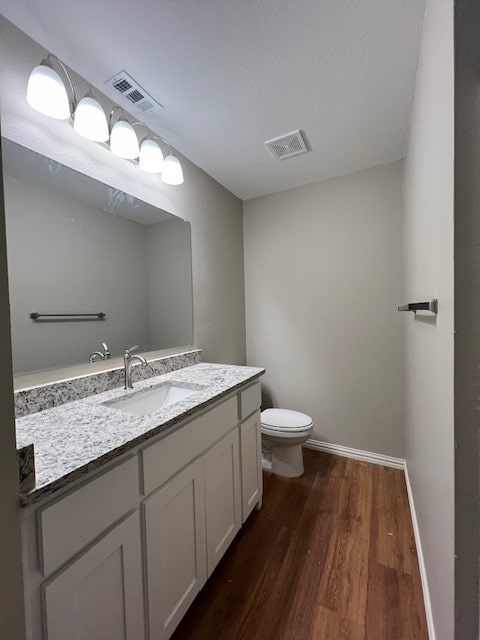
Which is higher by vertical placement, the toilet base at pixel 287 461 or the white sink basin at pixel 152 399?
the white sink basin at pixel 152 399

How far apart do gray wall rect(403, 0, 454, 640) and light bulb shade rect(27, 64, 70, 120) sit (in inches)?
51.1

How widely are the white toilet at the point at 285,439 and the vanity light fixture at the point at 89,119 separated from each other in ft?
6.34

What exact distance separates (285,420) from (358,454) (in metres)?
0.71

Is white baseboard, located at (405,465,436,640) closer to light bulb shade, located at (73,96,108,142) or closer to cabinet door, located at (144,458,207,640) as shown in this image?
cabinet door, located at (144,458,207,640)

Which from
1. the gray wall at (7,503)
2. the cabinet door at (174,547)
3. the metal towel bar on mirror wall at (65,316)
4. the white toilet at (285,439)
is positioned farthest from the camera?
the white toilet at (285,439)

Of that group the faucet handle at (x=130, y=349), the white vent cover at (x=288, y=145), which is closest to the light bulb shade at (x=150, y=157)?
the white vent cover at (x=288, y=145)

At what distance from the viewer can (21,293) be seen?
103cm

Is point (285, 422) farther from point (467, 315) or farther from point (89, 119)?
point (89, 119)

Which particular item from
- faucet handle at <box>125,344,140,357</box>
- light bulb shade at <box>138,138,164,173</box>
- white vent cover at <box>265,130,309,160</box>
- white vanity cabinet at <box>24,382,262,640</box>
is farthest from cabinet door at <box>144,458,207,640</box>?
white vent cover at <box>265,130,309,160</box>

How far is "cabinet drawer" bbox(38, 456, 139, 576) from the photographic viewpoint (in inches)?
23.1

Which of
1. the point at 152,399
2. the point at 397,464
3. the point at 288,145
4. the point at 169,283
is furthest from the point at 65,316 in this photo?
the point at 397,464

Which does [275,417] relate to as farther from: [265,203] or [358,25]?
[358,25]

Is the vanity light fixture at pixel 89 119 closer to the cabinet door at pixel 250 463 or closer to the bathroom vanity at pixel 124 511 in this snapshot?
the bathroom vanity at pixel 124 511

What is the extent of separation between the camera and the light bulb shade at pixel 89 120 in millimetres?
1135
